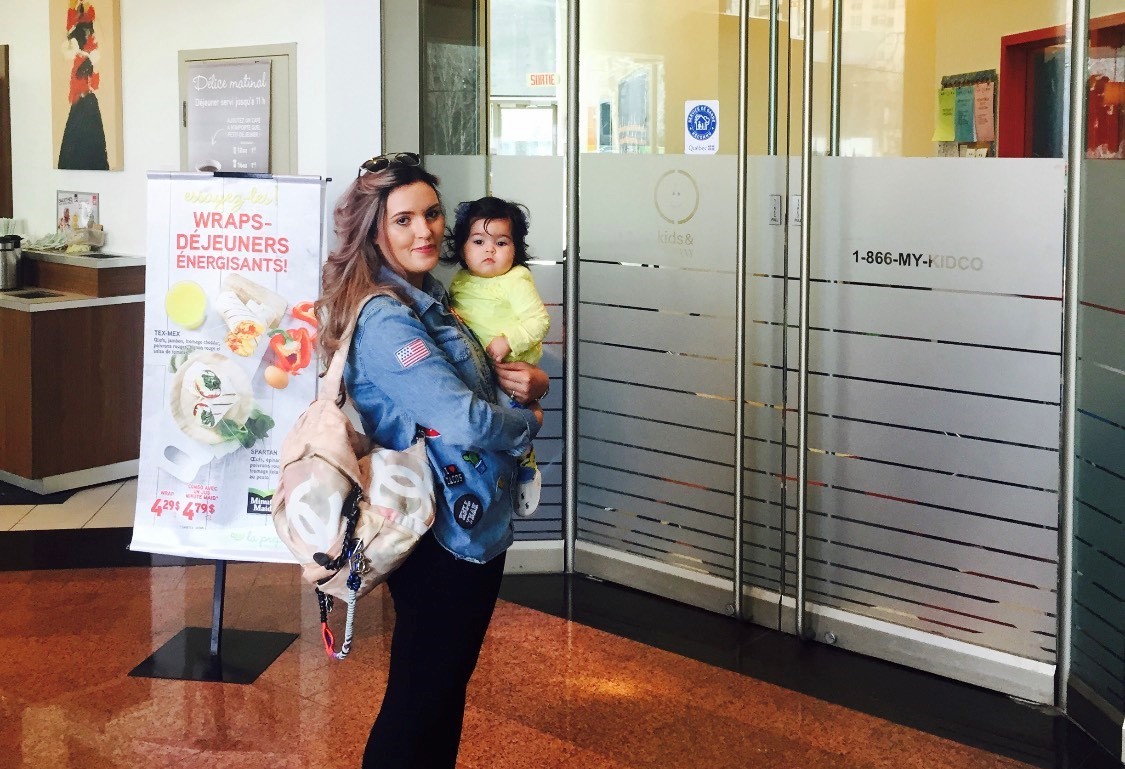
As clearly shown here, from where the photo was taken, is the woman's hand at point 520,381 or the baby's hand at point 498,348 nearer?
the woman's hand at point 520,381

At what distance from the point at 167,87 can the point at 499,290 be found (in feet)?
12.2

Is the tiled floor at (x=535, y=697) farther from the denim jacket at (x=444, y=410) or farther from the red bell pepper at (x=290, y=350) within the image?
the denim jacket at (x=444, y=410)

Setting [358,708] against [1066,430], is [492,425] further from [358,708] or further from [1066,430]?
[1066,430]

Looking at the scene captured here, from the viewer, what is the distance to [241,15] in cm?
488

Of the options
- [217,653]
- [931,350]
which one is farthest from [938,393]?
[217,653]

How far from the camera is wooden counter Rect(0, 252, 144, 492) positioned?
18.5 ft

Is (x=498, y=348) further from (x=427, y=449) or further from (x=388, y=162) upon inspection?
(x=388, y=162)

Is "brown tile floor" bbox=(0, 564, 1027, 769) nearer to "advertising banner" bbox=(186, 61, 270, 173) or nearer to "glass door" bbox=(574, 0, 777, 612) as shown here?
"glass door" bbox=(574, 0, 777, 612)

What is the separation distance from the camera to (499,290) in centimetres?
251

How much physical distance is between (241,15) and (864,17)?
2.65 meters

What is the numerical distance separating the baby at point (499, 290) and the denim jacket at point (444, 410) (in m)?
0.12

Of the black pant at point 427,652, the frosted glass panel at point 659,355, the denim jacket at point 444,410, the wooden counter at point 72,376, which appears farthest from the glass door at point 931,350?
the wooden counter at point 72,376

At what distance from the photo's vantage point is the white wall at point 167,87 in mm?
4512

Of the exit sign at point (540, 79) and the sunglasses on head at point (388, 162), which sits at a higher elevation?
the exit sign at point (540, 79)
